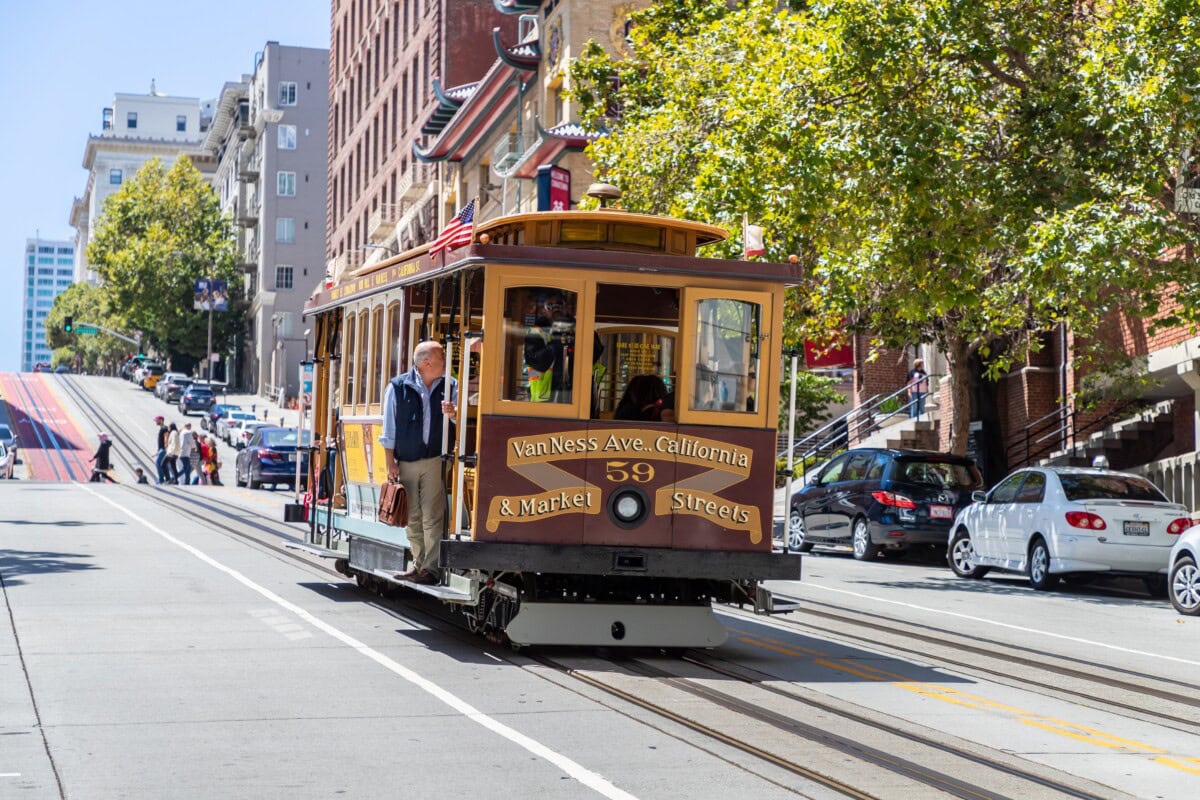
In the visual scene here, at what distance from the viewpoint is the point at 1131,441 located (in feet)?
97.5

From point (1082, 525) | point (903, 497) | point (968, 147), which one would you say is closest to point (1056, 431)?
point (903, 497)

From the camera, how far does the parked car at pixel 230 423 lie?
71750 millimetres

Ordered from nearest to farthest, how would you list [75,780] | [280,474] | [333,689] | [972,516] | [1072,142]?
[75,780] → [333,689] → [1072,142] → [972,516] → [280,474]

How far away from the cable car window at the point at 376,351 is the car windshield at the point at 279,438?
89.5 ft

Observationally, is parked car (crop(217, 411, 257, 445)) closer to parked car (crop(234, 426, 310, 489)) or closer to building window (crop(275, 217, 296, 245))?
parked car (crop(234, 426, 310, 489))

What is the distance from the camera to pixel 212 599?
14422 mm

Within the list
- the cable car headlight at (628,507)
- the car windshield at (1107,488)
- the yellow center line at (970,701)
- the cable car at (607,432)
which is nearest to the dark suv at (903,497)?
the car windshield at (1107,488)

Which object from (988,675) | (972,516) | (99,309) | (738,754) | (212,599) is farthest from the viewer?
(99,309)

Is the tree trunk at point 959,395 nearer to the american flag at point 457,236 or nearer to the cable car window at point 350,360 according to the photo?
the cable car window at point 350,360

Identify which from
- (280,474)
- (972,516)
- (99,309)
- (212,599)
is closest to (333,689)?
(212,599)

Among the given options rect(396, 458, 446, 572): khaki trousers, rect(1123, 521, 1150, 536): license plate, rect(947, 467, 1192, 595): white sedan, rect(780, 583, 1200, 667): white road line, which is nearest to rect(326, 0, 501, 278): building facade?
rect(947, 467, 1192, 595): white sedan

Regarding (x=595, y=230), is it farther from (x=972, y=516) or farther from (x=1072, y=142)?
(x=972, y=516)

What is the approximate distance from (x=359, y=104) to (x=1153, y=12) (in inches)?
2745

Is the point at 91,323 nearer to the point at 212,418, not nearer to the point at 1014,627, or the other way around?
the point at 212,418
